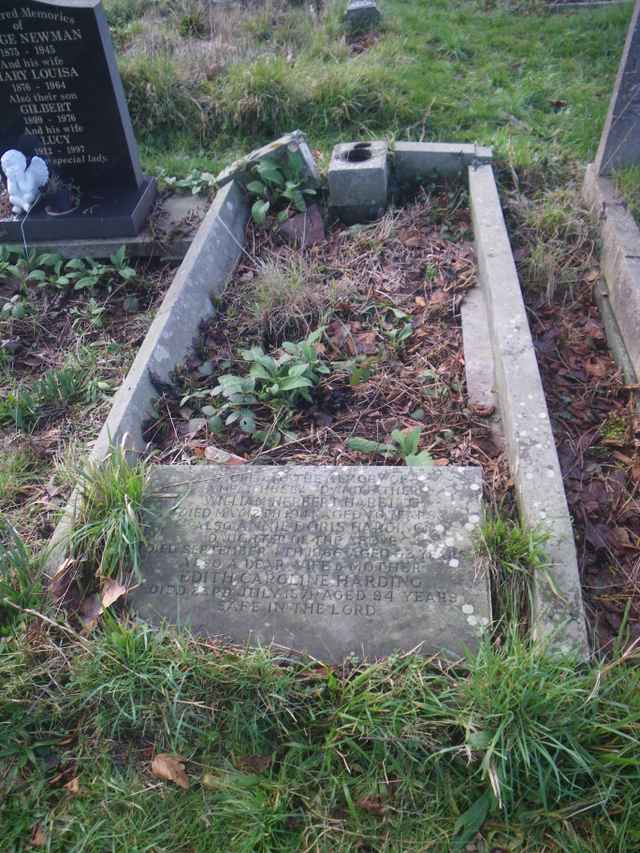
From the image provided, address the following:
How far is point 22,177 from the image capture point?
4.37m

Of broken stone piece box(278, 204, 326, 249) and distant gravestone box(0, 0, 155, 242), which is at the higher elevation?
Answer: distant gravestone box(0, 0, 155, 242)

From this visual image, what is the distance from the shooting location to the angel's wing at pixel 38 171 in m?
4.39

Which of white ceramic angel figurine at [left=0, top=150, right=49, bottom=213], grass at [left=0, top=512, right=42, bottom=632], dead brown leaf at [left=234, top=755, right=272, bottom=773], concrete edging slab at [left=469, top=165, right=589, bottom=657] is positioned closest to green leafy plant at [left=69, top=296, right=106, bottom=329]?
white ceramic angel figurine at [left=0, top=150, right=49, bottom=213]

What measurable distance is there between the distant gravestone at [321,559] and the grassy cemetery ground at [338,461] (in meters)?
0.09

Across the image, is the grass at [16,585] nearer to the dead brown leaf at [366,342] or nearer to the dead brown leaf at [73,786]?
the dead brown leaf at [73,786]

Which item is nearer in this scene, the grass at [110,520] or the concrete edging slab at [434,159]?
the grass at [110,520]

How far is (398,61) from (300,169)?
229 centimetres

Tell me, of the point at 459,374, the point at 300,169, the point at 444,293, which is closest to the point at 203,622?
the point at 459,374

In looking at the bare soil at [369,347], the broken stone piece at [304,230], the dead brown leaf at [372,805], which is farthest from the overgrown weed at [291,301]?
the dead brown leaf at [372,805]

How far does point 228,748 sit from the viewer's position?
2072 mm

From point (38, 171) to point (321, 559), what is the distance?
11.2ft

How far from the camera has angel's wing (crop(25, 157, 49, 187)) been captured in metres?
4.39

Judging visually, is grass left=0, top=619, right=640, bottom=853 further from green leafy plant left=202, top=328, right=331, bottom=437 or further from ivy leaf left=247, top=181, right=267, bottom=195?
ivy leaf left=247, top=181, right=267, bottom=195

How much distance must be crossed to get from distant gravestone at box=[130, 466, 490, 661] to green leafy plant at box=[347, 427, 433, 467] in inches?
9.8
